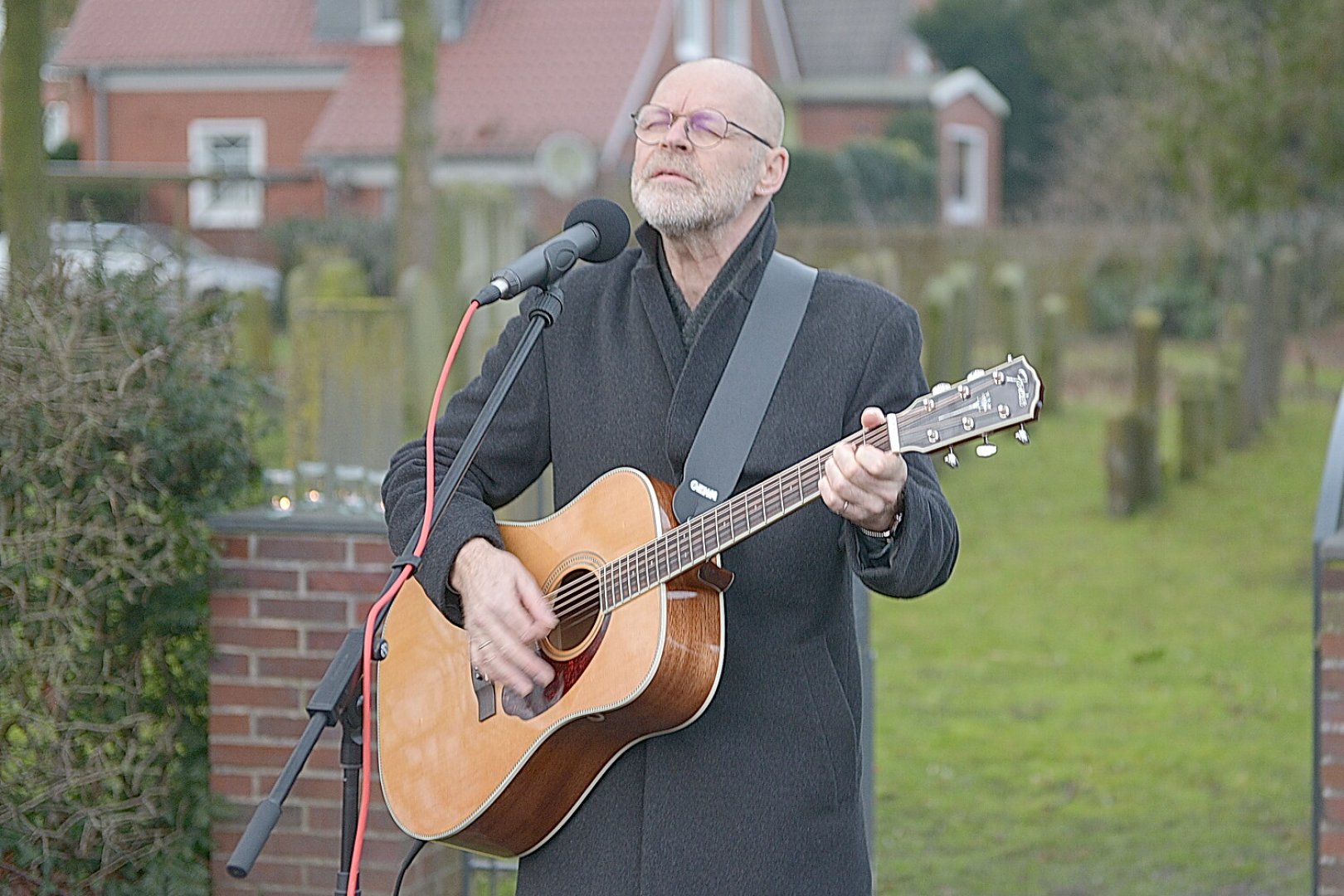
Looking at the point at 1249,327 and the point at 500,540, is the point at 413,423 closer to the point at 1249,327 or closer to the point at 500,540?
the point at 500,540

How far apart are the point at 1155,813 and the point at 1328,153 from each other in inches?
201

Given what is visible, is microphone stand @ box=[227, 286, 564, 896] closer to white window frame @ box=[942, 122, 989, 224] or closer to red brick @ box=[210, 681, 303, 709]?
red brick @ box=[210, 681, 303, 709]

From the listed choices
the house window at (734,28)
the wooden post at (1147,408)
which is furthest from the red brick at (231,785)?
the house window at (734,28)

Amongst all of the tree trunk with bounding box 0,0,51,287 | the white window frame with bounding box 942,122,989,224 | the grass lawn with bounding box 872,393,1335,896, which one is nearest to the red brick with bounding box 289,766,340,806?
the grass lawn with bounding box 872,393,1335,896

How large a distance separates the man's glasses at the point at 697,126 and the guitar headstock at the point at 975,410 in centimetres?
74

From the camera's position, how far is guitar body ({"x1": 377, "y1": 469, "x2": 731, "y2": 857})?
9.78 ft

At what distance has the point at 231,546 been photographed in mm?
4688

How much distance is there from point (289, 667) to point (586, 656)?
1781mm

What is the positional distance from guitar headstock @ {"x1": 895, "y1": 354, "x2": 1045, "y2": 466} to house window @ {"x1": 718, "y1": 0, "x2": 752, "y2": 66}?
3205cm

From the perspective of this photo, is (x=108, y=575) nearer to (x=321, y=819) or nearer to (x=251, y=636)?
(x=251, y=636)

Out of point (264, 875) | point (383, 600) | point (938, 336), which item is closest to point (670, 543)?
point (383, 600)

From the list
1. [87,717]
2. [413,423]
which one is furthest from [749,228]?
[413,423]

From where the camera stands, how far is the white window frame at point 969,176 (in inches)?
1479

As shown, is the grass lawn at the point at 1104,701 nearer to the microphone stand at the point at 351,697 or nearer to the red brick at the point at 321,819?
the red brick at the point at 321,819
